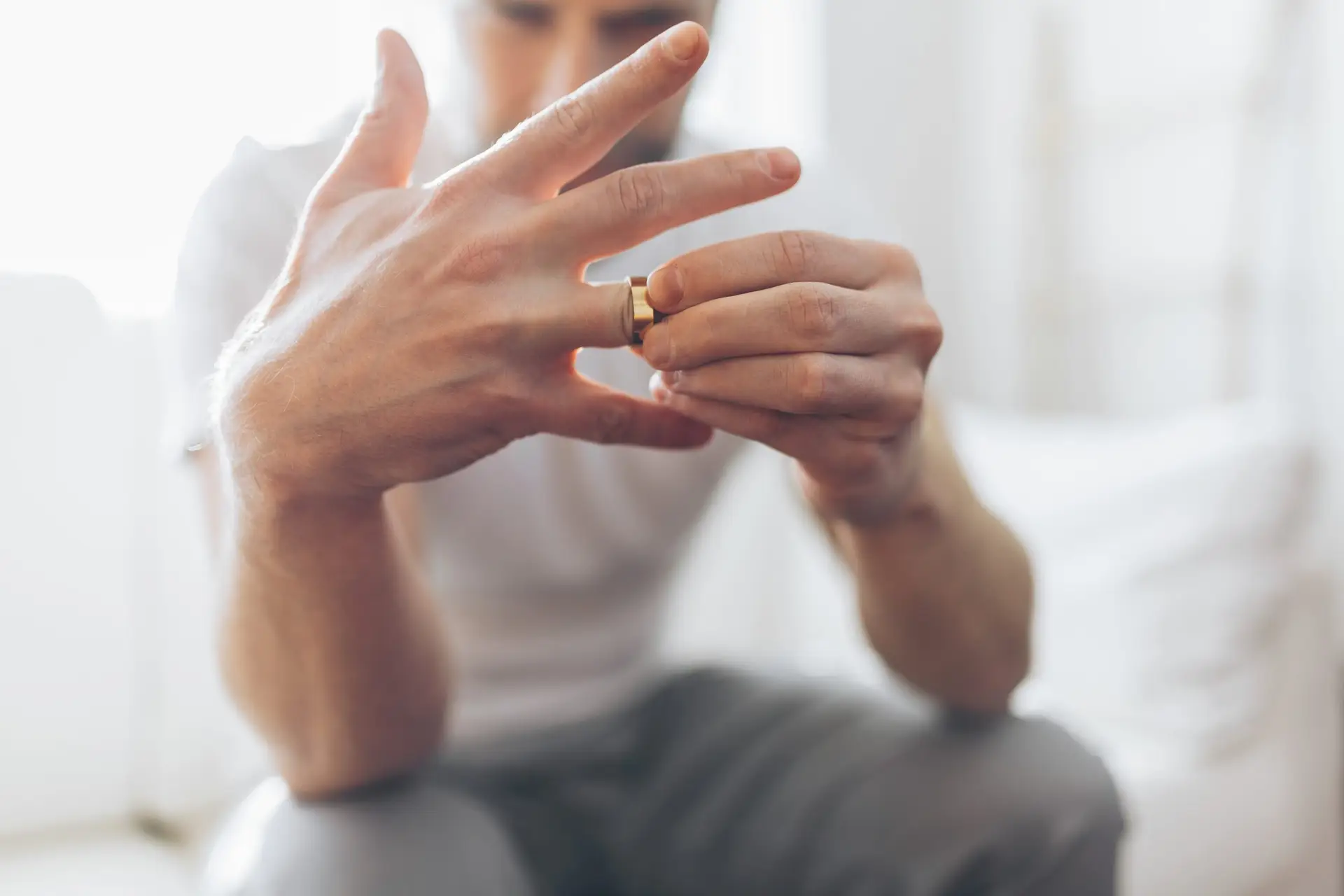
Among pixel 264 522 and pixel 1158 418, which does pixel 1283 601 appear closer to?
pixel 1158 418

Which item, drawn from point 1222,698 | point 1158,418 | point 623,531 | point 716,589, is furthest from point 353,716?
point 1158,418

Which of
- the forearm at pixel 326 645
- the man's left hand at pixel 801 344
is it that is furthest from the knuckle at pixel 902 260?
the forearm at pixel 326 645

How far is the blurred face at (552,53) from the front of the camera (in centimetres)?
45

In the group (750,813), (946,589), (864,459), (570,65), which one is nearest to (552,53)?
(570,65)

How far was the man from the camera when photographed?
1.24 feet

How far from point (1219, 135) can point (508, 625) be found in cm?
128

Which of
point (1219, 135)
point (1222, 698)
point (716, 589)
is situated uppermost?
point (1219, 135)

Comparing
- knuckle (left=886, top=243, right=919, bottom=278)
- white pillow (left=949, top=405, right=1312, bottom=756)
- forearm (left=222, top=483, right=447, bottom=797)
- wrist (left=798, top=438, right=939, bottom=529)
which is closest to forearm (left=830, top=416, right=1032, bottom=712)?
wrist (left=798, top=438, right=939, bottom=529)

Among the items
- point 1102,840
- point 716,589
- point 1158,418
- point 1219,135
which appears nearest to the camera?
point 1102,840

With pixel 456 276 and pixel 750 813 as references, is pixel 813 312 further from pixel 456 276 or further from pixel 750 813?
pixel 750 813

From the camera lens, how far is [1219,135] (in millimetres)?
1491

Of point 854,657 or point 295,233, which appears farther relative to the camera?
point 854,657

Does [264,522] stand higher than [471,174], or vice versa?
[471,174]

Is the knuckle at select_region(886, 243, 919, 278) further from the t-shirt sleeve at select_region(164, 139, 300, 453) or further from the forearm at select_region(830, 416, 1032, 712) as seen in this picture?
the t-shirt sleeve at select_region(164, 139, 300, 453)
